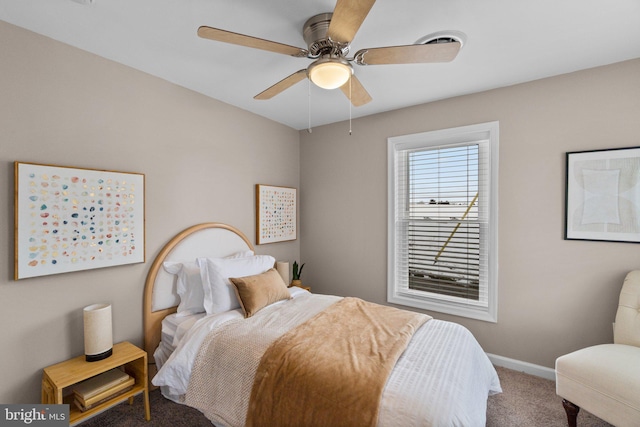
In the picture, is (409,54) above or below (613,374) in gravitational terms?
above

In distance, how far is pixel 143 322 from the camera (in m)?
2.30

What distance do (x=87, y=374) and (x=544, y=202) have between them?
3.50 meters

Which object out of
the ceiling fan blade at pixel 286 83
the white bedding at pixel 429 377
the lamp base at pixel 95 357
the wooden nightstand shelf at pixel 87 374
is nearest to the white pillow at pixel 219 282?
the white bedding at pixel 429 377

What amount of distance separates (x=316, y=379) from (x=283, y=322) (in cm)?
68

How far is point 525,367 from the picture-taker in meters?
2.52

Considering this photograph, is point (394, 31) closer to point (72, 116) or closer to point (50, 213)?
point (72, 116)

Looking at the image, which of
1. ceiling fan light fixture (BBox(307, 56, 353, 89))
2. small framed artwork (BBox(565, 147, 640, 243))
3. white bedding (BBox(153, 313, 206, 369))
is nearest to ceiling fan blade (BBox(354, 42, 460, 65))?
ceiling fan light fixture (BBox(307, 56, 353, 89))

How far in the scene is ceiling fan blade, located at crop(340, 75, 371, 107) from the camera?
1883 millimetres

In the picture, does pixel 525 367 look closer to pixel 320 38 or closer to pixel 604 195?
pixel 604 195

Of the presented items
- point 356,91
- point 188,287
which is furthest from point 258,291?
point 356,91

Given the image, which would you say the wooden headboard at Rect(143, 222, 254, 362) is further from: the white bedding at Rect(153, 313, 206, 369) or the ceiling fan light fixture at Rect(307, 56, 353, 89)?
the ceiling fan light fixture at Rect(307, 56, 353, 89)

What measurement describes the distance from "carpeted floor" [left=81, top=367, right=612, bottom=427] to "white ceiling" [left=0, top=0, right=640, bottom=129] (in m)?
2.52

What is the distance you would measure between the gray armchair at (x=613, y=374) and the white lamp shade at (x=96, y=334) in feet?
9.58

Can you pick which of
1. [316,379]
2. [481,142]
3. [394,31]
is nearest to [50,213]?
[316,379]
